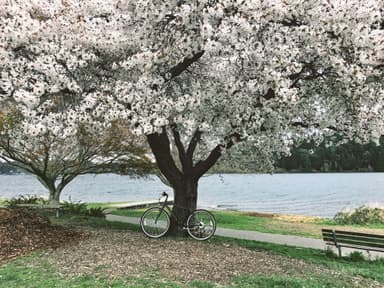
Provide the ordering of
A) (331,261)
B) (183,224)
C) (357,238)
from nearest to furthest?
(331,261)
(357,238)
(183,224)

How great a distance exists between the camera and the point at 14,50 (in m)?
10.3

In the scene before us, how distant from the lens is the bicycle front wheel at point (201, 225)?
453 inches

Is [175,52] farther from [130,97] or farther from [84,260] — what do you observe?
[84,260]

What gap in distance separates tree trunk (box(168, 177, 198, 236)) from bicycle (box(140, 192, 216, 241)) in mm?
147

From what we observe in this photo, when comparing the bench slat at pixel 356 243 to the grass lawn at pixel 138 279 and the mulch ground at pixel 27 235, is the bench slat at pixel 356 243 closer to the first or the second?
the grass lawn at pixel 138 279

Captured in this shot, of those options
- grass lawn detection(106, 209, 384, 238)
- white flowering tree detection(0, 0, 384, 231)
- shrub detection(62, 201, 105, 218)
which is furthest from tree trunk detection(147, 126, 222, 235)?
shrub detection(62, 201, 105, 218)

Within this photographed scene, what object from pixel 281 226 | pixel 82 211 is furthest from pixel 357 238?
pixel 82 211

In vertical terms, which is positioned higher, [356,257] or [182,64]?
[182,64]

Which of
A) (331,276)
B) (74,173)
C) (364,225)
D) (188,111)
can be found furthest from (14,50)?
(364,225)

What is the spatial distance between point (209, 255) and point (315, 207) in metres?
30.3

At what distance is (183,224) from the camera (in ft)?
38.3

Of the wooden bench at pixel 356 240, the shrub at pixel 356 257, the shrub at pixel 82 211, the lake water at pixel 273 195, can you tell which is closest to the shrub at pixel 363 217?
the lake water at pixel 273 195

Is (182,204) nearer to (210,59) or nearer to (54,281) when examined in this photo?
(210,59)

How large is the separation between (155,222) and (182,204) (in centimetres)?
83
